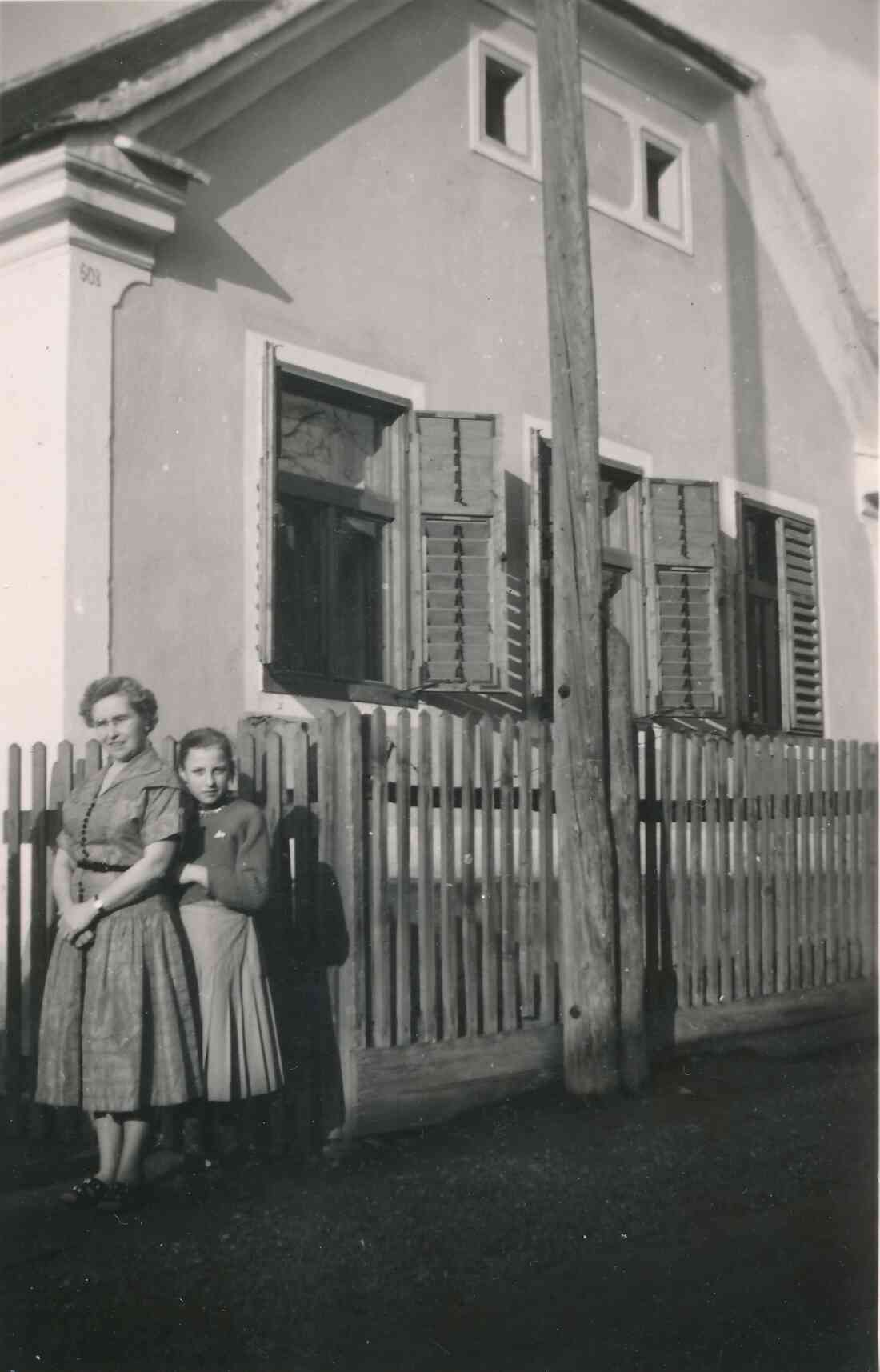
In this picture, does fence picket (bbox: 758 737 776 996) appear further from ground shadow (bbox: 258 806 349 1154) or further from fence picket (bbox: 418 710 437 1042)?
ground shadow (bbox: 258 806 349 1154)

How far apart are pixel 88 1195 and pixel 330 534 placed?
4066mm

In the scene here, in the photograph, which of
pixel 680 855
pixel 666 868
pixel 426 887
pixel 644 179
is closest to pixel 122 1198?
pixel 426 887

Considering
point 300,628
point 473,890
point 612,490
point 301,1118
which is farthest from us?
point 612,490

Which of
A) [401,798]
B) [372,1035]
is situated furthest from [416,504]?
[372,1035]

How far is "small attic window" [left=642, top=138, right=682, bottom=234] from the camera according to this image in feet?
33.8

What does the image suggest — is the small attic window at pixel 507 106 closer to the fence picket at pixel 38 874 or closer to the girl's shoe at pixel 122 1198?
the fence picket at pixel 38 874

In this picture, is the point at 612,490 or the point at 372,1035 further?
the point at 612,490

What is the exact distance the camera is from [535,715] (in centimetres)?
886

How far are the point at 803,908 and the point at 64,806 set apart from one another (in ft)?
14.3

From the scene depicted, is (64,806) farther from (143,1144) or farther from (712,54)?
(712,54)

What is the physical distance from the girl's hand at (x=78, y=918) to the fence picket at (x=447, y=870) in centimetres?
177

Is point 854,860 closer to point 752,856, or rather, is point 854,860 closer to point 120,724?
point 752,856

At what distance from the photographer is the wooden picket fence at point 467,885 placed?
571 centimetres

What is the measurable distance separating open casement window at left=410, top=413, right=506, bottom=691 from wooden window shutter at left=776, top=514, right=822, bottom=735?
302 centimetres
